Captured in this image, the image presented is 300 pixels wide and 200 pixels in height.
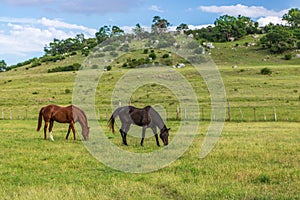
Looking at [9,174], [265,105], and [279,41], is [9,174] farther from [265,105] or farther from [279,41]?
[279,41]

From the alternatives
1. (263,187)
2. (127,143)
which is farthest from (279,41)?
(263,187)

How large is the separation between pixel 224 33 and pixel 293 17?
32081 mm

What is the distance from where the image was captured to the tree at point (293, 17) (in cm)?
15030

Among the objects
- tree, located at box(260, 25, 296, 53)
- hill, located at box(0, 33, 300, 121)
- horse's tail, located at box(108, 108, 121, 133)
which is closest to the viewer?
horse's tail, located at box(108, 108, 121, 133)

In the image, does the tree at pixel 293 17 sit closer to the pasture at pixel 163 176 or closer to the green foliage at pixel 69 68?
the green foliage at pixel 69 68

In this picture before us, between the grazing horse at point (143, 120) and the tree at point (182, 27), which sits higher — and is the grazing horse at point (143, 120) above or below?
below

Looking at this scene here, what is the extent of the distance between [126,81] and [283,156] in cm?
4518

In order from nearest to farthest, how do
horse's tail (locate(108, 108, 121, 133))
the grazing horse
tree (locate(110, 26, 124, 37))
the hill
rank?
1. the grazing horse
2. horse's tail (locate(108, 108, 121, 133))
3. the hill
4. tree (locate(110, 26, 124, 37))

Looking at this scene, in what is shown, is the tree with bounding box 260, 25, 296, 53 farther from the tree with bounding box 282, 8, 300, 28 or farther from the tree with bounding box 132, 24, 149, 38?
the tree with bounding box 132, 24, 149, 38

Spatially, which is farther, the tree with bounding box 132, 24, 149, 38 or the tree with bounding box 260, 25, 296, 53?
the tree with bounding box 132, 24, 149, 38

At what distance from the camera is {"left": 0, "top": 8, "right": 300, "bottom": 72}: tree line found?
103 m

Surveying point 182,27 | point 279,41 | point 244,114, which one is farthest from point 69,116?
point 182,27

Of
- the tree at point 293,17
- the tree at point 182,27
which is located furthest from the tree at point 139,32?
the tree at point 293,17

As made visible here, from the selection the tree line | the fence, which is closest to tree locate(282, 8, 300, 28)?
the tree line
